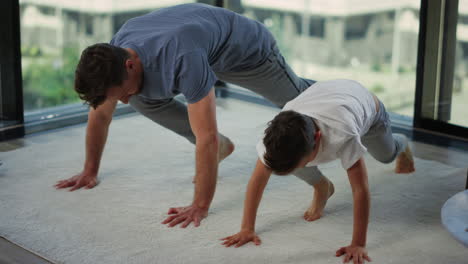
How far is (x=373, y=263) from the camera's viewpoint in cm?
202

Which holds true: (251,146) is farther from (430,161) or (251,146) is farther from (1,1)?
(1,1)

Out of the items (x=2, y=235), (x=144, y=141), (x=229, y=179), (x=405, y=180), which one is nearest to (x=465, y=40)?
(x=405, y=180)

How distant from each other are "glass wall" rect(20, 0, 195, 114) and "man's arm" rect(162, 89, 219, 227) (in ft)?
4.64

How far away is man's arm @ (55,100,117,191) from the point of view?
248cm

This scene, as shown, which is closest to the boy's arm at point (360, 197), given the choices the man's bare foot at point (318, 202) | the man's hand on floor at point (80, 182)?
the man's bare foot at point (318, 202)

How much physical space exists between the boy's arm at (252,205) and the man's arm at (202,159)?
170 mm

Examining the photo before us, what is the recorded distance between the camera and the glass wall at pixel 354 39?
133 inches

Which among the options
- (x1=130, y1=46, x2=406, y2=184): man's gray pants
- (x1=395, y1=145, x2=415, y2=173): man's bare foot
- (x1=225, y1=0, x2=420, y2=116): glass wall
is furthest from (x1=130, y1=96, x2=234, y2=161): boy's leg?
(x1=225, y1=0, x2=420, y2=116): glass wall

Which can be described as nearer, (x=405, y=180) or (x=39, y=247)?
(x=39, y=247)

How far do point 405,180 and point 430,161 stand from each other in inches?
11.2

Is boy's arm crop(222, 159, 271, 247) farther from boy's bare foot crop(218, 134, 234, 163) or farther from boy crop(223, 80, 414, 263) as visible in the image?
boy's bare foot crop(218, 134, 234, 163)

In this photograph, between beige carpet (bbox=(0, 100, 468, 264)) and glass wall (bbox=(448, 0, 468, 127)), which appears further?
glass wall (bbox=(448, 0, 468, 127))

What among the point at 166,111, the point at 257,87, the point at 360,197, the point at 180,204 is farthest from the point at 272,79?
the point at 360,197

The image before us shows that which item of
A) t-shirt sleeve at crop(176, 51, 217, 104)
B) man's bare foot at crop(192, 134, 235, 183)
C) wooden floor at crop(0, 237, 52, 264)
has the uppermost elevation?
t-shirt sleeve at crop(176, 51, 217, 104)
